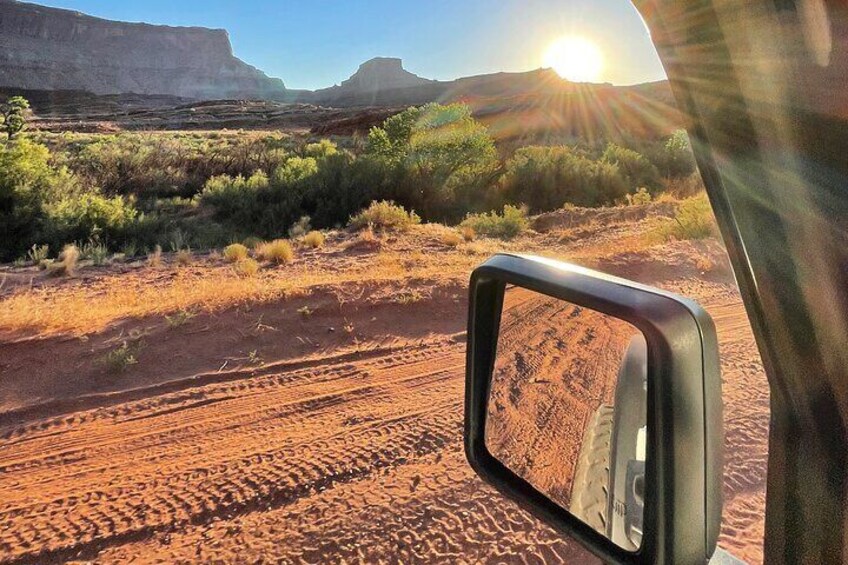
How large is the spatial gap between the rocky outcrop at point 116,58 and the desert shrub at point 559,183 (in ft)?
369

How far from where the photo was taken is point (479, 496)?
391 cm

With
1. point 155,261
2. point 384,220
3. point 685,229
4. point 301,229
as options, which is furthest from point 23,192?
point 685,229

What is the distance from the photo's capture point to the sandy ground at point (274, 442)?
349 centimetres

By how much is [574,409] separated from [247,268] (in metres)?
8.49

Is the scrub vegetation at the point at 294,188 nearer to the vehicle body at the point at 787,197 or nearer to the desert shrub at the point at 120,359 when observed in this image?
the desert shrub at the point at 120,359

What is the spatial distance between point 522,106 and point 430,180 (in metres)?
34.0

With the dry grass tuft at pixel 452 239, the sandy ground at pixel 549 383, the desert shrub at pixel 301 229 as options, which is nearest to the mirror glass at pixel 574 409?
the sandy ground at pixel 549 383

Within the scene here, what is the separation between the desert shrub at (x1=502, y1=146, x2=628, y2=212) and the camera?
2250 cm

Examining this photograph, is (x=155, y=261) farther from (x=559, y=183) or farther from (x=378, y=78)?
(x=378, y=78)

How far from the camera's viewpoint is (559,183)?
76.1 ft

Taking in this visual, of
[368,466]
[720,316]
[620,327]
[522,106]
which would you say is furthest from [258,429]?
[522,106]

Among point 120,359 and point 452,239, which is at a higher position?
point 452,239

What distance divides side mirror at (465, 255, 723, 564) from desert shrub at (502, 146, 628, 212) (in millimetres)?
19973

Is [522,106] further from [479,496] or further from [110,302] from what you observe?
[479,496]
